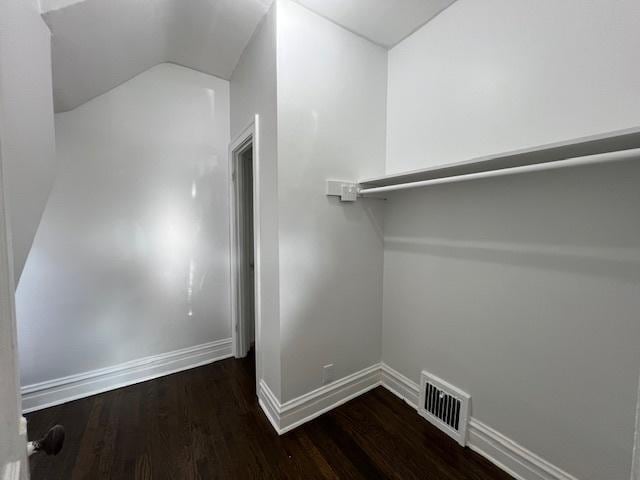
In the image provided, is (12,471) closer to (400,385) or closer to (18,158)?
(18,158)

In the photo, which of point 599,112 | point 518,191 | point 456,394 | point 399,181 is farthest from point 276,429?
point 599,112

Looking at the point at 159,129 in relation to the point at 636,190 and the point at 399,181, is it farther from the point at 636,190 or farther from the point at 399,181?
the point at 636,190

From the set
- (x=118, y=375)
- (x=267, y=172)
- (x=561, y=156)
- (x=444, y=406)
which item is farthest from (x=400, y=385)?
(x=118, y=375)

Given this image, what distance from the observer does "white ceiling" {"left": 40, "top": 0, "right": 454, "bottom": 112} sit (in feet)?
4.23

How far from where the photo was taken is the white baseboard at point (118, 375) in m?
1.77

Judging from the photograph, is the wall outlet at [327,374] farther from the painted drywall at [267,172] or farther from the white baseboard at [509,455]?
the white baseboard at [509,455]

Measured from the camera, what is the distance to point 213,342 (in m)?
2.37

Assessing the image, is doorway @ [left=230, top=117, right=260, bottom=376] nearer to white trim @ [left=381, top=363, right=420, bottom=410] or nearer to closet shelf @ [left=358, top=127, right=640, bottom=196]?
white trim @ [left=381, top=363, right=420, bottom=410]

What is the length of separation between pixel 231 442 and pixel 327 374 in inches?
26.9

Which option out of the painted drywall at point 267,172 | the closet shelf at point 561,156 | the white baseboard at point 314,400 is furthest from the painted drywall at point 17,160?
the closet shelf at point 561,156

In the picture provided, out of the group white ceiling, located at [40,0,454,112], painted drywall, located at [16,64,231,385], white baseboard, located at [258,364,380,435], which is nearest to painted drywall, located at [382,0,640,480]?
white ceiling, located at [40,0,454,112]

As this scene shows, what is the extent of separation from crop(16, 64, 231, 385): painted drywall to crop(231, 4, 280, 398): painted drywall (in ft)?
2.30

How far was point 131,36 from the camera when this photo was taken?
156 cm

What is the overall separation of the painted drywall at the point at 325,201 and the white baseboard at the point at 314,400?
0.05 metres
